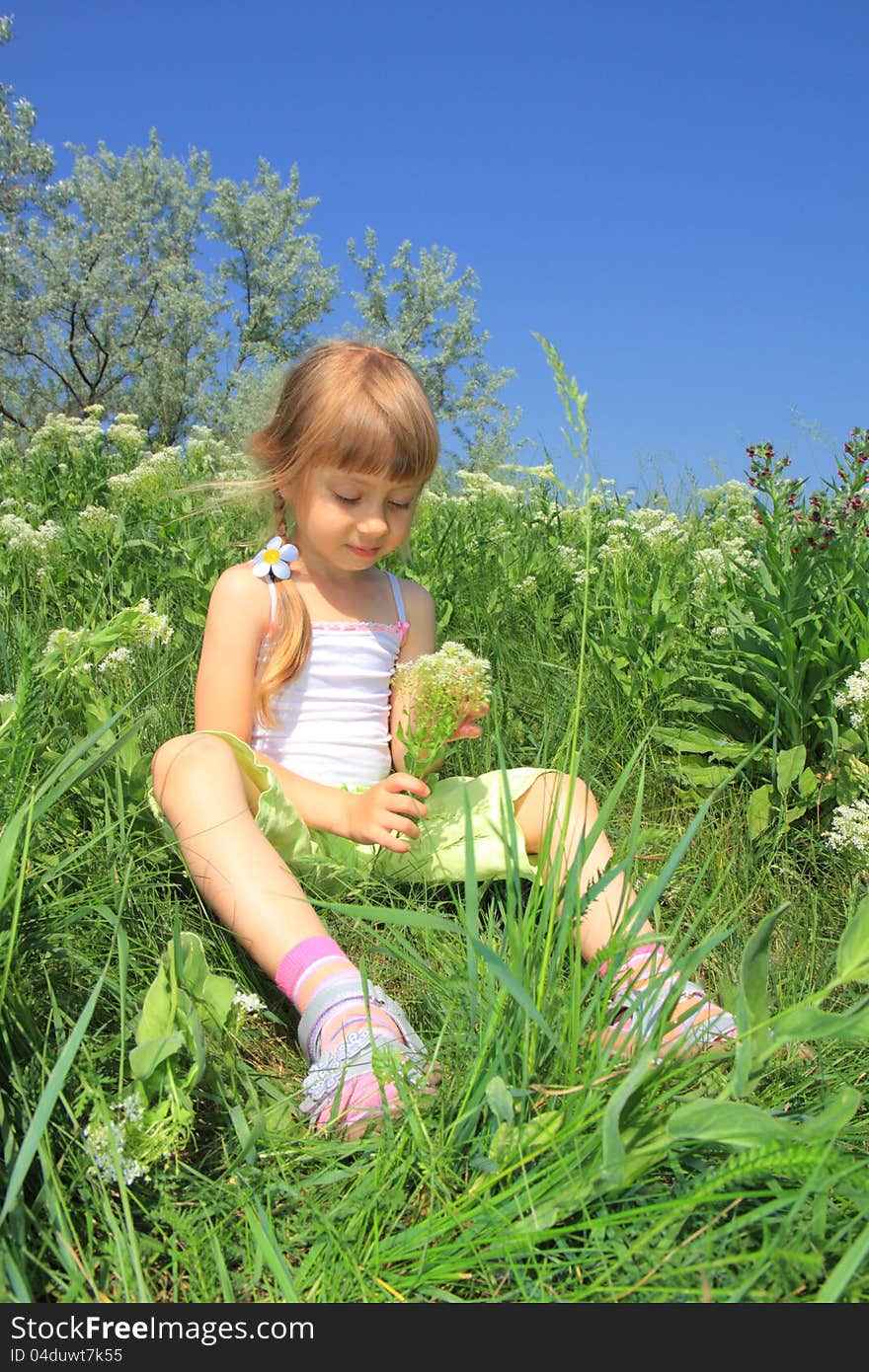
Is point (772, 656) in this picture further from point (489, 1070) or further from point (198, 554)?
point (198, 554)

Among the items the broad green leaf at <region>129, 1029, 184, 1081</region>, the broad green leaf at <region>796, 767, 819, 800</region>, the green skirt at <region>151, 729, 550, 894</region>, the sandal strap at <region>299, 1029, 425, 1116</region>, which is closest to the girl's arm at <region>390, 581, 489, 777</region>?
the green skirt at <region>151, 729, 550, 894</region>

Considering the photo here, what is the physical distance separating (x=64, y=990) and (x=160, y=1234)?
0.42 m

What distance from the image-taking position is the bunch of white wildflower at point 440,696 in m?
1.67

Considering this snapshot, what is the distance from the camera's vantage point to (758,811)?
7.59ft

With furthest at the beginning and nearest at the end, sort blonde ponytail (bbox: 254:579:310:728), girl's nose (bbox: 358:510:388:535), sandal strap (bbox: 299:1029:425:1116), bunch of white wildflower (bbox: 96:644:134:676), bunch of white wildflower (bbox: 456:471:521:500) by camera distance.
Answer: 1. bunch of white wildflower (bbox: 456:471:521:500)
2. blonde ponytail (bbox: 254:579:310:728)
3. girl's nose (bbox: 358:510:388:535)
4. bunch of white wildflower (bbox: 96:644:134:676)
5. sandal strap (bbox: 299:1029:425:1116)

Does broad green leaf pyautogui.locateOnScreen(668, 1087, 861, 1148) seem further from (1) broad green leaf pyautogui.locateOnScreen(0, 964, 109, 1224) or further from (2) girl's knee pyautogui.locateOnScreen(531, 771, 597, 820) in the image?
(2) girl's knee pyautogui.locateOnScreen(531, 771, 597, 820)

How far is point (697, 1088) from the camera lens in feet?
4.28

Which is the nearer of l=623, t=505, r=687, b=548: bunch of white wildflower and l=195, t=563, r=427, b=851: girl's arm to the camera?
l=195, t=563, r=427, b=851: girl's arm

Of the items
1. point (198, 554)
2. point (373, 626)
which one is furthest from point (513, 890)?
point (198, 554)

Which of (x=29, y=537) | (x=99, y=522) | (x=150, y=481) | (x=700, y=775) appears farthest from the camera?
(x=150, y=481)

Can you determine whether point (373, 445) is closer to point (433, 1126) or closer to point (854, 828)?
point (854, 828)

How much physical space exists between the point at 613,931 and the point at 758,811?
1.16m

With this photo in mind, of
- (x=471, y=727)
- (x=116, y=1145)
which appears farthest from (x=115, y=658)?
(x=116, y=1145)

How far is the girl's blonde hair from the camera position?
218 centimetres
